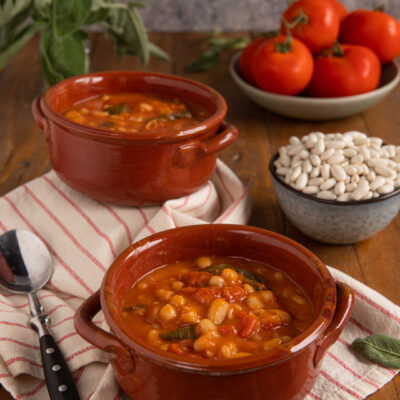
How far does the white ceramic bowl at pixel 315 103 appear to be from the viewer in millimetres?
2189

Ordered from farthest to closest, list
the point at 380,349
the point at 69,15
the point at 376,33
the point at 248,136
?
the point at 376,33
the point at 248,136
the point at 69,15
the point at 380,349

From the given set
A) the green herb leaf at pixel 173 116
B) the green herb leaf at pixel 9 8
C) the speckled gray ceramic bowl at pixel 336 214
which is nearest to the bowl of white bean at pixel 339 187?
the speckled gray ceramic bowl at pixel 336 214

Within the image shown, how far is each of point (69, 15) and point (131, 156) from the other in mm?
728

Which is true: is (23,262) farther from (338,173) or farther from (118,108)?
(338,173)

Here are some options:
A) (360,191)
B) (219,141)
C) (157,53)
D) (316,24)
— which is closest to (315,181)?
(360,191)

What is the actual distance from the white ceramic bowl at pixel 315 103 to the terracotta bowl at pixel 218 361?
1.01 meters

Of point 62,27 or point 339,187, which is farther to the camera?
point 62,27

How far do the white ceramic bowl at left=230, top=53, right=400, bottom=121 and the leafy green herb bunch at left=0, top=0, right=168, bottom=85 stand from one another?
0.53 m

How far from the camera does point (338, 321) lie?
1.10 metres

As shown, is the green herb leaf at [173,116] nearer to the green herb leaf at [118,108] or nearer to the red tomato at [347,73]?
the green herb leaf at [118,108]

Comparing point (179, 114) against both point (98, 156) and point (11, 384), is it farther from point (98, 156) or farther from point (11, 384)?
point (11, 384)

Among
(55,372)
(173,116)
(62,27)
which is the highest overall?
(62,27)

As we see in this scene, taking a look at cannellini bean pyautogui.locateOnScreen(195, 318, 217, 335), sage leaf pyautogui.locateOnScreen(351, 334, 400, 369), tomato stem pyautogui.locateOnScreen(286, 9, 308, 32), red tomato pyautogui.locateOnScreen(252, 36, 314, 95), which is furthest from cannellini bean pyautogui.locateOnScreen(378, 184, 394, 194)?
tomato stem pyautogui.locateOnScreen(286, 9, 308, 32)

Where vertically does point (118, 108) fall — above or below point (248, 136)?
above
